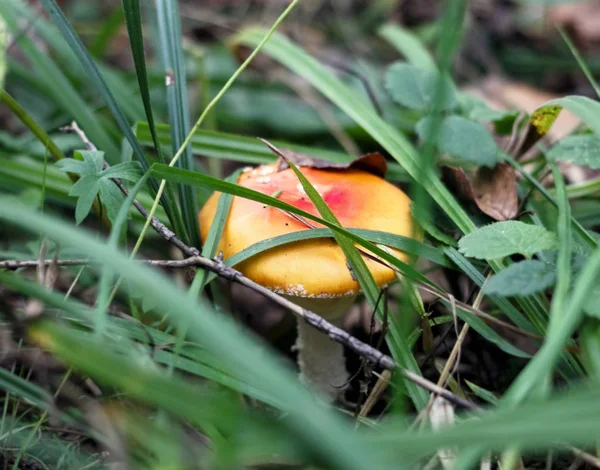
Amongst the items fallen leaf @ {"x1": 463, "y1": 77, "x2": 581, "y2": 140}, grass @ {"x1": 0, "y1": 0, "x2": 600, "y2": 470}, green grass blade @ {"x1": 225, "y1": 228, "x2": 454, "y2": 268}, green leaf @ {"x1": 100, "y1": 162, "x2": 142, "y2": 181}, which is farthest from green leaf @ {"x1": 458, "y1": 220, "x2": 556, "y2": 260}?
fallen leaf @ {"x1": 463, "y1": 77, "x2": 581, "y2": 140}

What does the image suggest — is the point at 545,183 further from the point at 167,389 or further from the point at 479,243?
the point at 167,389

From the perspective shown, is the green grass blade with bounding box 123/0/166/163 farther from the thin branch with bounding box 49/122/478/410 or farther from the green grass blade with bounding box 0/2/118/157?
the green grass blade with bounding box 0/2/118/157

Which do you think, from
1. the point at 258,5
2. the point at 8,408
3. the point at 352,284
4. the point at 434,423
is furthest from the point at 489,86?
the point at 8,408

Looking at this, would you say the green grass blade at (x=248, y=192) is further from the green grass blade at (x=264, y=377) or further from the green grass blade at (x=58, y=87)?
the green grass blade at (x=58, y=87)

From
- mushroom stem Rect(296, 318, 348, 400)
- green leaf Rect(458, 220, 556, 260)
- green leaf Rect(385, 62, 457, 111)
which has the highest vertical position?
green leaf Rect(385, 62, 457, 111)

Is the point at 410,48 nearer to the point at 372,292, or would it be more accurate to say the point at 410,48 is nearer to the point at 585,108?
the point at 585,108

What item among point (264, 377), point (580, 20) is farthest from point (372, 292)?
point (580, 20)
